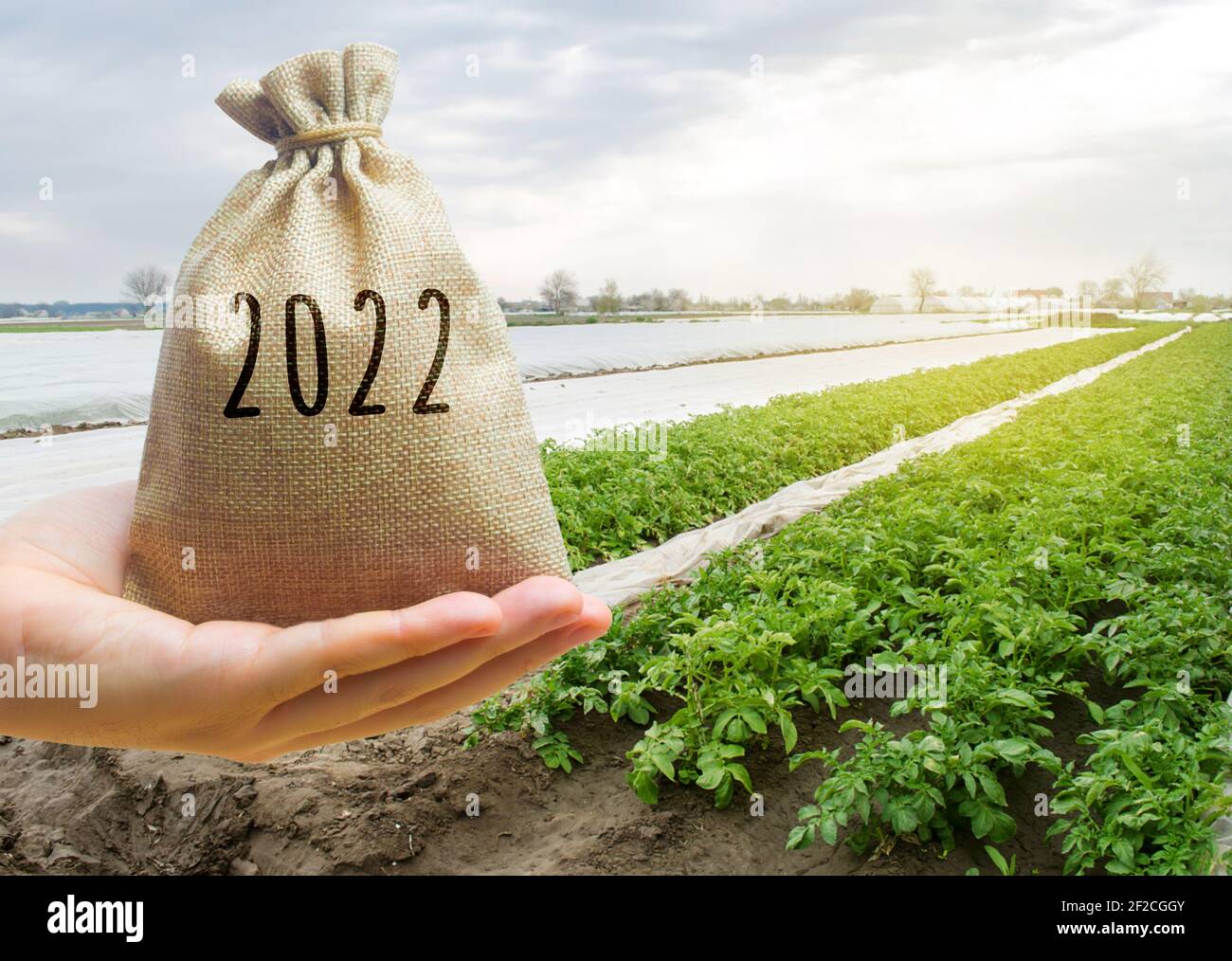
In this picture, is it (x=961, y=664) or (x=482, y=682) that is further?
(x=961, y=664)

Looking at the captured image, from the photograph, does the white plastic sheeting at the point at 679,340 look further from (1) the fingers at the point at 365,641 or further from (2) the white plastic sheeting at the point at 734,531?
(1) the fingers at the point at 365,641

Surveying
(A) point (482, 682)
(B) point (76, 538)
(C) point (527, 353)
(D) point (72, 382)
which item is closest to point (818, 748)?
(A) point (482, 682)

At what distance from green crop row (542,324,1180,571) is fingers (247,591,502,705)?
3.54 m

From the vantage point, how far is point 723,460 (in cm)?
614

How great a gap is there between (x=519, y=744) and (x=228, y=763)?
964 millimetres

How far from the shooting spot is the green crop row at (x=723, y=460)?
16.0ft

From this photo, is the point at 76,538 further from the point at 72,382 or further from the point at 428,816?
the point at 72,382

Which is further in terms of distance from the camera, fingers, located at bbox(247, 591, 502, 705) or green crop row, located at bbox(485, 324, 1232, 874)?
green crop row, located at bbox(485, 324, 1232, 874)

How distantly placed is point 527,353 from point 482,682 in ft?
39.8

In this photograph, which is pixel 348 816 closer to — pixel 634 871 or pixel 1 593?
pixel 634 871

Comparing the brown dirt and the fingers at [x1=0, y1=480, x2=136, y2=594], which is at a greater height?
the fingers at [x1=0, y1=480, x2=136, y2=594]

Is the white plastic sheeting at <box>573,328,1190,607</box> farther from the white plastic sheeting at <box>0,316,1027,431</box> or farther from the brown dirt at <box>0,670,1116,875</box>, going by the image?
the white plastic sheeting at <box>0,316,1027,431</box>

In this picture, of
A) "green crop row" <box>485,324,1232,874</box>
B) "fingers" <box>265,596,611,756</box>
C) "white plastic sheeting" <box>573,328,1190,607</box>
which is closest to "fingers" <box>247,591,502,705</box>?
"fingers" <box>265,596,611,756</box>

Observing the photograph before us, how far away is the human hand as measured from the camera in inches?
33.5
